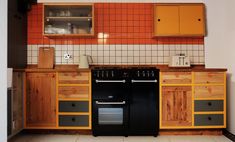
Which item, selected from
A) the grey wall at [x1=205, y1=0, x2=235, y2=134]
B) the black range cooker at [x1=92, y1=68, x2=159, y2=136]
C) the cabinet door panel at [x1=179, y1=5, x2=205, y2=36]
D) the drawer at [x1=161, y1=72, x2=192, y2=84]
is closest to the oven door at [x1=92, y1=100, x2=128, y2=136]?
the black range cooker at [x1=92, y1=68, x2=159, y2=136]

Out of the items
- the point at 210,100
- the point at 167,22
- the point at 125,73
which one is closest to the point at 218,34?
the point at 167,22

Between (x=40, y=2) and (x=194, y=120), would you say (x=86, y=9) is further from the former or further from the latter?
(x=194, y=120)

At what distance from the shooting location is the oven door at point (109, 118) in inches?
132

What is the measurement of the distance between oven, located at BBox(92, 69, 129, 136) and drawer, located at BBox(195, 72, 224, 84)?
1.00 m

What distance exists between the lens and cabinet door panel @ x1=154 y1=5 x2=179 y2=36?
3.76 metres

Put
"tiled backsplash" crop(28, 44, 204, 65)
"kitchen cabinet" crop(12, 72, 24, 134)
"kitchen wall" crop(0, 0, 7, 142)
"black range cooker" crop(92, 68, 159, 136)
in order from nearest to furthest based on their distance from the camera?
"kitchen wall" crop(0, 0, 7, 142)
"kitchen cabinet" crop(12, 72, 24, 134)
"black range cooker" crop(92, 68, 159, 136)
"tiled backsplash" crop(28, 44, 204, 65)

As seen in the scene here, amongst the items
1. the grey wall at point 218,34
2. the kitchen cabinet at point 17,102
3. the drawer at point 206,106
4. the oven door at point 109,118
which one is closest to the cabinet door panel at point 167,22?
the grey wall at point 218,34

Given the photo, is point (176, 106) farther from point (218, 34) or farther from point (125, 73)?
point (218, 34)

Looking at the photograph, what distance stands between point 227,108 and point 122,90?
160cm

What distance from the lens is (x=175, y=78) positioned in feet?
11.1

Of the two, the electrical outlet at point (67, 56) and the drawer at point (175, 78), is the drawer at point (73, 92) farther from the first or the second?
the drawer at point (175, 78)

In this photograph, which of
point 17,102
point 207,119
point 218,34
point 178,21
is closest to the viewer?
point 17,102

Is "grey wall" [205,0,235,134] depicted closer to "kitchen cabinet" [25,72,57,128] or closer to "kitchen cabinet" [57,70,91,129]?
"kitchen cabinet" [57,70,91,129]

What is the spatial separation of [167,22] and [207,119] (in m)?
1.54
